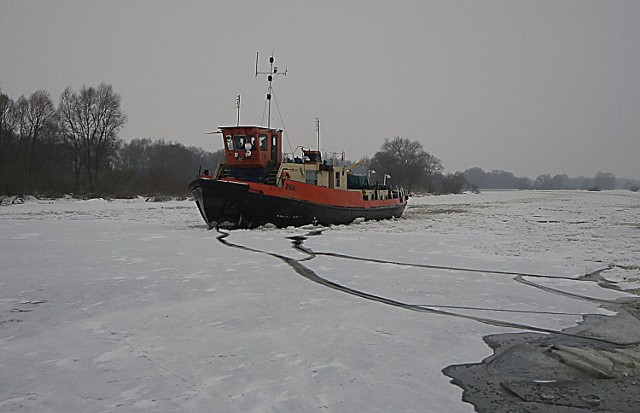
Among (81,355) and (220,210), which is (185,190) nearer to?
(220,210)

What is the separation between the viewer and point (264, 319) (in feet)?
17.7

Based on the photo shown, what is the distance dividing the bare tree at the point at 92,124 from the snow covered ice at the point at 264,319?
3730cm

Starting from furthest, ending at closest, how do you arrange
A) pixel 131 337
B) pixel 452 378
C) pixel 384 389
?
pixel 131 337 → pixel 452 378 → pixel 384 389

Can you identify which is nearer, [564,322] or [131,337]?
[131,337]

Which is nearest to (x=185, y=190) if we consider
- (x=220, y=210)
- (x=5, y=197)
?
(x=5, y=197)

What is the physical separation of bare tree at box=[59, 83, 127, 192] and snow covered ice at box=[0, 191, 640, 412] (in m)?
37.3

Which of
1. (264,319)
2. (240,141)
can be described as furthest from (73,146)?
(264,319)

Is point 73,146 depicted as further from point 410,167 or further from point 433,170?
point 433,170

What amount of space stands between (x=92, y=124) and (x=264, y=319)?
1794 inches

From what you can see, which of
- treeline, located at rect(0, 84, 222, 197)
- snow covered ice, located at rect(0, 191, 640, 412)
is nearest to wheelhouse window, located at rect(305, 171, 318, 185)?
snow covered ice, located at rect(0, 191, 640, 412)

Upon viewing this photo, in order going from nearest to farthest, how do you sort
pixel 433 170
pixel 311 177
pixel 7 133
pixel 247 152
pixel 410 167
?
pixel 247 152 < pixel 311 177 < pixel 7 133 < pixel 410 167 < pixel 433 170

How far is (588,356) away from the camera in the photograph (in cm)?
416

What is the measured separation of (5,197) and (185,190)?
15.0m

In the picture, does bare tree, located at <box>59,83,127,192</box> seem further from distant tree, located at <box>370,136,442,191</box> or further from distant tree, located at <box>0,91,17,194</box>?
distant tree, located at <box>370,136,442,191</box>
